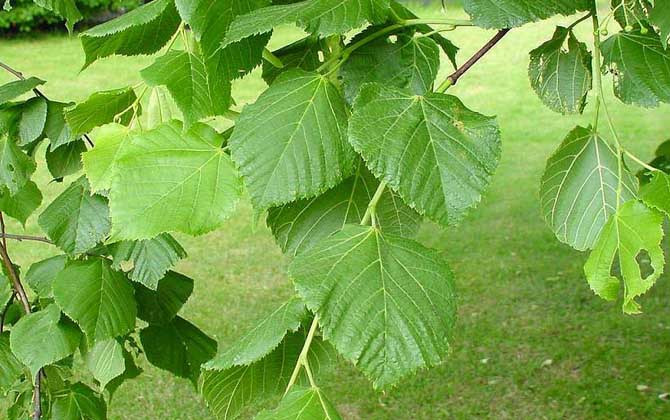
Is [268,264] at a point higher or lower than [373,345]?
lower

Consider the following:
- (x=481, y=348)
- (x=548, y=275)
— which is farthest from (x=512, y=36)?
(x=481, y=348)

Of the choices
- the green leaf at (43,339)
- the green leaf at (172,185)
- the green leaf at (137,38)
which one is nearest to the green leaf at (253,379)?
the green leaf at (172,185)

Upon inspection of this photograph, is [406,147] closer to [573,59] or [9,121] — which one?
[573,59]

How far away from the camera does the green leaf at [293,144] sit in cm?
84

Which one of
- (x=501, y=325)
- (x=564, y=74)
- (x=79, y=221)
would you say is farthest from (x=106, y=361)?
(x=501, y=325)

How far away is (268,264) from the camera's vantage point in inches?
225

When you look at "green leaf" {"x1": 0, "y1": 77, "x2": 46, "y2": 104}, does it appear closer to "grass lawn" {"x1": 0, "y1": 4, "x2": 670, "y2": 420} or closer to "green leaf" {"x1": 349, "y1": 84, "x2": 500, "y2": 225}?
"green leaf" {"x1": 349, "y1": 84, "x2": 500, "y2": 225}

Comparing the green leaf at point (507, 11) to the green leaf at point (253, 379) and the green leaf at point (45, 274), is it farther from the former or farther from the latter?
the green leaf at point (45, 274)

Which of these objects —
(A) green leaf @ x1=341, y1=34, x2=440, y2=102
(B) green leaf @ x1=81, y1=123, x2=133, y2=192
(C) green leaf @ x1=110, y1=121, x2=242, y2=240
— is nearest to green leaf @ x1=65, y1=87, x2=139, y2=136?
(B) green leaf @ x1=81, y1=123, x2=133, y2=192

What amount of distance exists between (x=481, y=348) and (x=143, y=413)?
5.62 feet

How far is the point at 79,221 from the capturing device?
4.69ft

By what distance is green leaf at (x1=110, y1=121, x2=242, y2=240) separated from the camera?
820 millimetres

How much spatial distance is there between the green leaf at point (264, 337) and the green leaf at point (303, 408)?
6 cm

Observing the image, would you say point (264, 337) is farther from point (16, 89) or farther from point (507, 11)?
point (16, 89)
